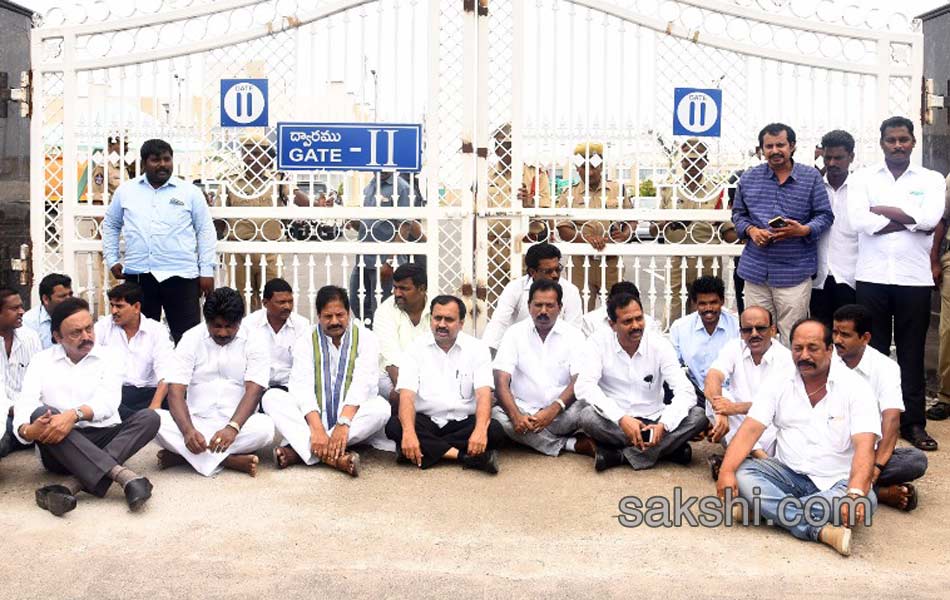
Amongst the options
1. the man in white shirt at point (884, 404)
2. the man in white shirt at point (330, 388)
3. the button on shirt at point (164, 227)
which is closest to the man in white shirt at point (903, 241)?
the man in white shirt at point (884, 404)

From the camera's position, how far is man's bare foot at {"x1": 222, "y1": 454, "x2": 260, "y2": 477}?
5.13 metres

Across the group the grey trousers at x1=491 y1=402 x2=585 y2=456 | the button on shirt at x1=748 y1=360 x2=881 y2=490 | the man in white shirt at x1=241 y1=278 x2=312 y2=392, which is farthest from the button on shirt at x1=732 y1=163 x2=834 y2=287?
the man in white shirt at x1=241 y1=278 x2=312 y2=392

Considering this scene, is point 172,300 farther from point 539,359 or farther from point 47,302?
point 539,359

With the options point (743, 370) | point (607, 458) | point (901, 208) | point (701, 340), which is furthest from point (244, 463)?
point (901, 208)

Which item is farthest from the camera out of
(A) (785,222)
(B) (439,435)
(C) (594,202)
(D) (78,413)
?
(C) (594,202)

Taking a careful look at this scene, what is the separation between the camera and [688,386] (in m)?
5.44

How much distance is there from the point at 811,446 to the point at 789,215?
1861 millimetres

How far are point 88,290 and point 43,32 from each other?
1627mm

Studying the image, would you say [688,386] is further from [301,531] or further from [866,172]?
[301,531]

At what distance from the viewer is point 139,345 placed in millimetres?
5715

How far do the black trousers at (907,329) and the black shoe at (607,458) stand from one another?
164cm

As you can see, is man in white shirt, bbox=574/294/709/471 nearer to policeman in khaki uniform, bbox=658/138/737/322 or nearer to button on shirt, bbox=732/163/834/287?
button on shirt, bbox=732/163/834/287

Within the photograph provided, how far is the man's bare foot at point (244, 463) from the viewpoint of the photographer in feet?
16.8

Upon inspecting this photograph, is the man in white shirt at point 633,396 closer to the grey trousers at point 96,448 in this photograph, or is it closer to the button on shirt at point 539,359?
the button on shirt at point 539,359
